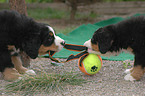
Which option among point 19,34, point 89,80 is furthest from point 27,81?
point 89,80

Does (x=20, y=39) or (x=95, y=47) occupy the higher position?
(x=20, y=39)

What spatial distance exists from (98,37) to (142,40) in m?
0.84

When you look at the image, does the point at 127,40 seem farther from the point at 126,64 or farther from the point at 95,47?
the point at 126,64

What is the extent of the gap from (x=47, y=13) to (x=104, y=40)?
11.1 m

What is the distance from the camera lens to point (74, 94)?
3.16 metres

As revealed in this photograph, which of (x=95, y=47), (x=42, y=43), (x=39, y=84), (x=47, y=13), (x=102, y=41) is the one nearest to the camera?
(x=39, y=84)

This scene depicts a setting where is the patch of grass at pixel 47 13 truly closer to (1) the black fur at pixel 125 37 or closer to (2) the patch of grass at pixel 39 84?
(1) the black fur at pixel 125 37

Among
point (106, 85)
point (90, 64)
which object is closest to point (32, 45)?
point (90, 64)

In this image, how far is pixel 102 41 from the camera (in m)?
3.71

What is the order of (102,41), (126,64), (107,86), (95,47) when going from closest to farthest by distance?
(107,86)
(102,41)
(95,47)
(126,64)

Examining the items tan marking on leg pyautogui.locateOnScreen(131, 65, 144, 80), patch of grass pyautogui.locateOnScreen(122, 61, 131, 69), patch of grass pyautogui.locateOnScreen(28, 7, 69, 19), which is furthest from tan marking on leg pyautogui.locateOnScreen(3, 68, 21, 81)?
patch of grass pyautogui.locateOnScreen(28, 7, 69, 19)

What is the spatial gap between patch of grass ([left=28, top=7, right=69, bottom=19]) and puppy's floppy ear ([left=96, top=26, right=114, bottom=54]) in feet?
31.5

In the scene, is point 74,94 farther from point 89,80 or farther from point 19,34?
point 19,34

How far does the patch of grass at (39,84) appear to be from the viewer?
3277 mm
